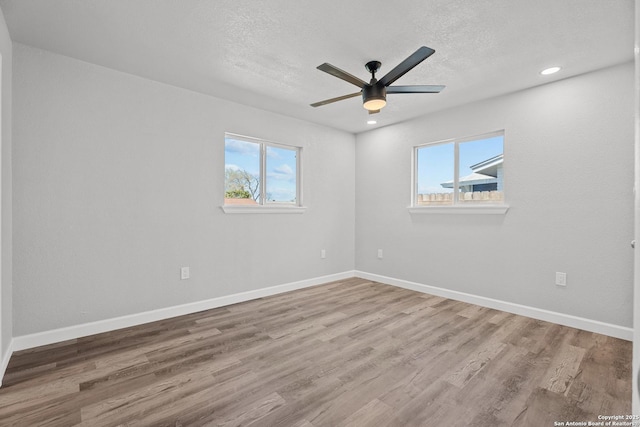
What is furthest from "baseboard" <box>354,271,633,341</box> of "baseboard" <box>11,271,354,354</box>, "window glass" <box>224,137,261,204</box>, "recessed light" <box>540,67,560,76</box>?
"window glass" <box>224,137,261,204</box>

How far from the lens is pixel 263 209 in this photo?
149 inches

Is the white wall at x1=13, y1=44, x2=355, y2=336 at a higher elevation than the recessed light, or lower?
lower

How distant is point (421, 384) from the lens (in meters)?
1.87

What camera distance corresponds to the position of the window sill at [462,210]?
3311 mm

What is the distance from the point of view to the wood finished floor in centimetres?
159

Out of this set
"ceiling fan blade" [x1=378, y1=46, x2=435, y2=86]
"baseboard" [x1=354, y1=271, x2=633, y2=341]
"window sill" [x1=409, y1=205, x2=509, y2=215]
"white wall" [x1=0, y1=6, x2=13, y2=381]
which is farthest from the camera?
"window sill" [x1=409, y1=205, x2=509, y2=215]

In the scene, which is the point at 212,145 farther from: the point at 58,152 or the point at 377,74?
the point at 377,74

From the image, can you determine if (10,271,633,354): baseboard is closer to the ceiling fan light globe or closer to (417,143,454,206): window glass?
(417,143,454,206): window glass

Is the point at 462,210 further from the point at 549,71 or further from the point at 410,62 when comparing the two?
the point at 410,62

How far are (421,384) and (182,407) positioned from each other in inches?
57.0

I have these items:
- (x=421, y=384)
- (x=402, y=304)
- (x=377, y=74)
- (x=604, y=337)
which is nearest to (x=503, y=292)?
(x=604, y=337)

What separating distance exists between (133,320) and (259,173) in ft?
7.08

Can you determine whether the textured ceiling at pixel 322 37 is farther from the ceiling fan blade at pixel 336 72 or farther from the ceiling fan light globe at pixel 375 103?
the ceiling fan light globe at pixel 375 103

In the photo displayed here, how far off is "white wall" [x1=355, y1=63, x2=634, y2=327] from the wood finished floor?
0.42 meters
